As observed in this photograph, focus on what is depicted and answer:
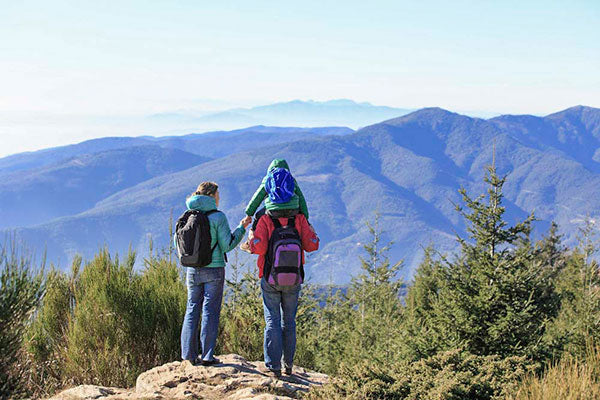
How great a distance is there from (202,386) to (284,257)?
53.2 inches

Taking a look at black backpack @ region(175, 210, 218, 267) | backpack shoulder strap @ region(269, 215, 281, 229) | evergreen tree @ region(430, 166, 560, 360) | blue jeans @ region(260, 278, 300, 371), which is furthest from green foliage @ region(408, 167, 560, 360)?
black backpack @ region(175, 210, 218, 267)

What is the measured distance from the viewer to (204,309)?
19.2 ft

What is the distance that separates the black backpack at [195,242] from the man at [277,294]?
450 mm

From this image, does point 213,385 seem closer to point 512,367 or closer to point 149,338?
point 149,338

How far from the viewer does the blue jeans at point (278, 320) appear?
5707 mm

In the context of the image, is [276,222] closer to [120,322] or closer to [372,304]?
[120,322]

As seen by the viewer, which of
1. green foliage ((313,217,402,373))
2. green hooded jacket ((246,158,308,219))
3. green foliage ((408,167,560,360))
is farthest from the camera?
green foliage ((313,217,402,373))

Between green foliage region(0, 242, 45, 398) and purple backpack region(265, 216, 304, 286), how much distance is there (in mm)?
2005

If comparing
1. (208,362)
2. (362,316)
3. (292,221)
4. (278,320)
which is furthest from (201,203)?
(362,316)

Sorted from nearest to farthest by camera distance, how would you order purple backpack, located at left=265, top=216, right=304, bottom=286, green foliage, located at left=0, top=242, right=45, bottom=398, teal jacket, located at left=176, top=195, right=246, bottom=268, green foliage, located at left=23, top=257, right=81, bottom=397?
green foliage, located at left=0, top=242, right=45, bottom=398 < purple backpack, located at left=265, top=216, right=304, bottom=286 < teal jacket, located at left=176, top=195, right=246, bottom=268 < green foliage, located at left=23, top=257, right=81, bottom=397

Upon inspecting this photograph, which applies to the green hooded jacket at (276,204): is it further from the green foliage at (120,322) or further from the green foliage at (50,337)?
the green foliage at (50,337)

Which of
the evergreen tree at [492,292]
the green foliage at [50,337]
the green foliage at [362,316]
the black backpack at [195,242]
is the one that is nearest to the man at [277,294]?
the black backpack at [195,242]

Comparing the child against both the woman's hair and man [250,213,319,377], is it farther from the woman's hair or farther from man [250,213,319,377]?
the woman's hair

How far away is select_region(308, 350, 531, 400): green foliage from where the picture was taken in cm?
464
